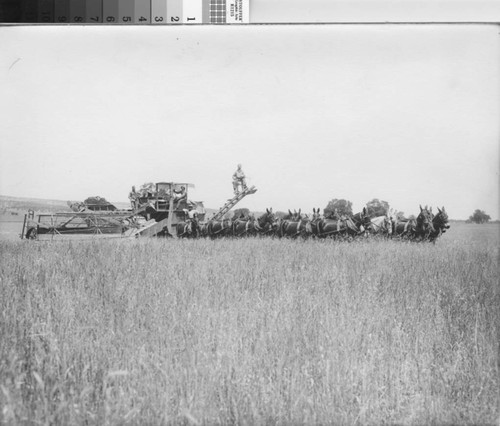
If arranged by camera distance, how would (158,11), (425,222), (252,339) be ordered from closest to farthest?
(252,339), (158,11), (425,222)

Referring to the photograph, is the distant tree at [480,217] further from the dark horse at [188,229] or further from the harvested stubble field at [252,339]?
the dark horse at [188,229]

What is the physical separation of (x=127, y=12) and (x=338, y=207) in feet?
6.98

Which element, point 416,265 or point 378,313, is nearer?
point 378,313

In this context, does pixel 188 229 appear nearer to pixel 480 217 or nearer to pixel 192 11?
pixel 192 11

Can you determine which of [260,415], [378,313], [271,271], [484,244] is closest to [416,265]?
[484,244]

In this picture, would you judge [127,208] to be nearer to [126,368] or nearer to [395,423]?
[126,368]

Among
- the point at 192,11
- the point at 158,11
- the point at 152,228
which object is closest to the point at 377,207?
the point at 192,11

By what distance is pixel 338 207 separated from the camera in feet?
12.0

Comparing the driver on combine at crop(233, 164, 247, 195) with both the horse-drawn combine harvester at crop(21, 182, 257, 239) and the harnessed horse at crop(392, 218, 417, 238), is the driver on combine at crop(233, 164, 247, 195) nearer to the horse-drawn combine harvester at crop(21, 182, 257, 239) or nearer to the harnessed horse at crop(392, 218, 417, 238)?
the horse-drawn combine harvester at crop(21, 182, 257, 239)

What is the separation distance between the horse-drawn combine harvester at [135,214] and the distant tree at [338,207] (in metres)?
0.71

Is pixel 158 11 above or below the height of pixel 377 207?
above

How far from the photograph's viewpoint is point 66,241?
4195 millimetres

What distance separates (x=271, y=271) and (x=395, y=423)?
1608mm

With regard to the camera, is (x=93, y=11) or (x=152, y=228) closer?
(x=93, y=11)
